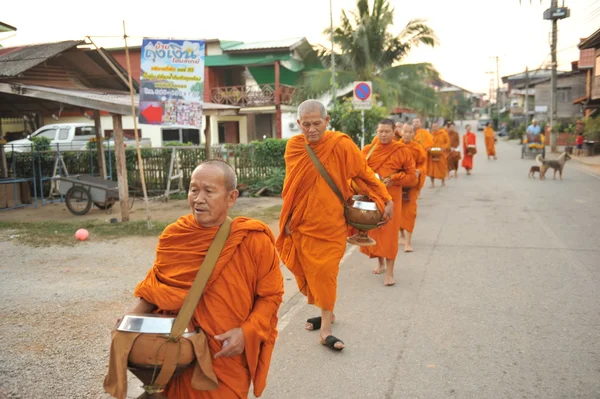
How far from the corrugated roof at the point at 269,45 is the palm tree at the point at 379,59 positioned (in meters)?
1.57

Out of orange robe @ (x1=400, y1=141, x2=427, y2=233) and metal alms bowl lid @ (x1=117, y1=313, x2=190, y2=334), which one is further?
orange robe @ (x1=400, y1=141, x2=427, y2=233)

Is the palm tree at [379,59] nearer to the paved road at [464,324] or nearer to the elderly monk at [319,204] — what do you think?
the paved road at [464,324]

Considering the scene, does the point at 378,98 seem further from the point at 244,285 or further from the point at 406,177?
the point at 244,285

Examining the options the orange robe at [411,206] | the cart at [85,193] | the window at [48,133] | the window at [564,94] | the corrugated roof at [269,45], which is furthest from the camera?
the window at [564,94]

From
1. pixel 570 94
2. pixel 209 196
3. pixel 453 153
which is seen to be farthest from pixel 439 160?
pixel 570 94

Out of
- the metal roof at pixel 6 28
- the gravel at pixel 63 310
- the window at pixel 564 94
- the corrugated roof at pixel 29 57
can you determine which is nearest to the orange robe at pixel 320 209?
the gravel at pixel 63 310

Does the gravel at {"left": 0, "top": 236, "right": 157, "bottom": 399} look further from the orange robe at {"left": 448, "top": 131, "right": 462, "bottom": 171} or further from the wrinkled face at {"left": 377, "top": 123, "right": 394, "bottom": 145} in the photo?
the orange robe at {"left": 448, "top": 131, "right": 462, "bottom": 171}

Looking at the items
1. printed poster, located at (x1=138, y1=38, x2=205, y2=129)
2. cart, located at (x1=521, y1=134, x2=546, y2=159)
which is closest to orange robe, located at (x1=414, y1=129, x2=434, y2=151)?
printed poster, located at (x1=138, y1=38, x2=205, y2=129)

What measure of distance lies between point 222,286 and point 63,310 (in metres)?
3.57

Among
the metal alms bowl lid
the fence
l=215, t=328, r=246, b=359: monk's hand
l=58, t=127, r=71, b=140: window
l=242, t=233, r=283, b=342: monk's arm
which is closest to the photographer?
the metal alms bowl lid

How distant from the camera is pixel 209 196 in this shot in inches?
103

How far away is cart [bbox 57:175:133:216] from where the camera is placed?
11477 mm

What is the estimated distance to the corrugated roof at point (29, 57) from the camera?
10.5m

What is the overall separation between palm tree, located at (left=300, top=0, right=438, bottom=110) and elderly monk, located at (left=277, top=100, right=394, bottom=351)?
72.8ft
